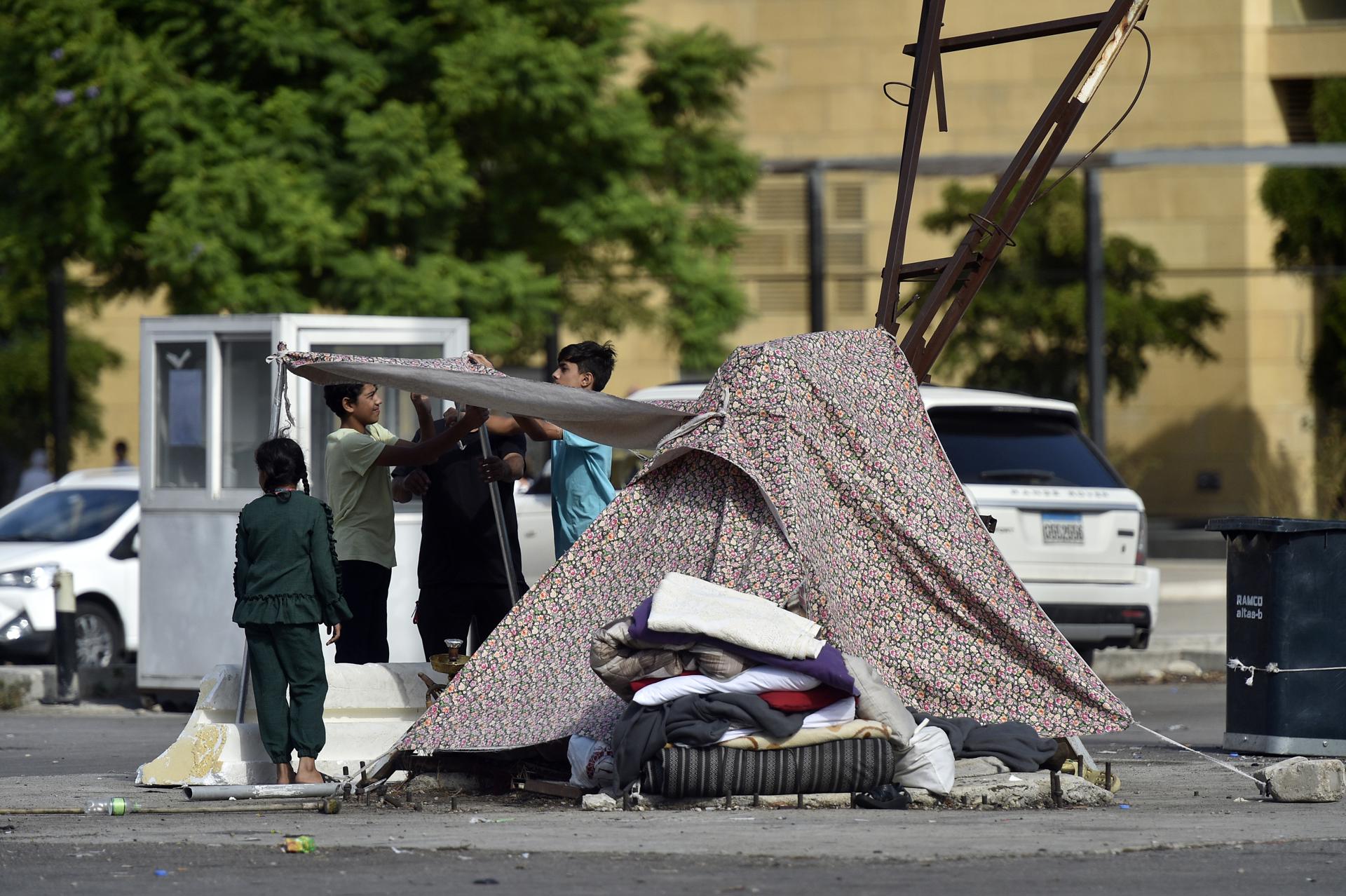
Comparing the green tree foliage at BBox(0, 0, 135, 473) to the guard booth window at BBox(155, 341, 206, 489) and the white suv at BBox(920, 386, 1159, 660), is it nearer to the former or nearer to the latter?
the guard booth window at BBox(155, 341, 206, 489)

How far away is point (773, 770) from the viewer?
24.0 ft

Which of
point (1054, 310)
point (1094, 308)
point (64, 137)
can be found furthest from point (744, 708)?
point (1054, 310)

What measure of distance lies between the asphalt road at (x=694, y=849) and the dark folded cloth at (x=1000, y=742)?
31cm

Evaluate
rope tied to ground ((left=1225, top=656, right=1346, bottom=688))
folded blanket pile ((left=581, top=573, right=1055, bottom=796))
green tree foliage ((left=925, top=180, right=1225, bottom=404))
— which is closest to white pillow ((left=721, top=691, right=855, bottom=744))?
folded blanket pile ((left=581, top=573, right=1055, bottom=796))

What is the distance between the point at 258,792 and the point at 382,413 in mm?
4451

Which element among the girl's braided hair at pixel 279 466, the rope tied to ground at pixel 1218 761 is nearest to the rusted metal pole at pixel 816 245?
the rope tied to ground at pixel 1218 761

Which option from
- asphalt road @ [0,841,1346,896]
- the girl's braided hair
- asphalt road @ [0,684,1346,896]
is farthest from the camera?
the girl's braided hair

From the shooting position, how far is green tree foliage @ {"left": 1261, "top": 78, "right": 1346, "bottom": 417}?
26.9m

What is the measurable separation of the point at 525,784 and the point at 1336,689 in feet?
12.7

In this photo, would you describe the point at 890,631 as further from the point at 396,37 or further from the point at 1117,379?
the point at 1117,379

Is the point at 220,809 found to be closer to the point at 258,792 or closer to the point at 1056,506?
the point at 258,792

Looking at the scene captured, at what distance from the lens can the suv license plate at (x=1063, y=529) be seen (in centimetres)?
1248

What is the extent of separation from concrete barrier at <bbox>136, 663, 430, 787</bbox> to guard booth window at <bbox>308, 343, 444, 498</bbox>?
2746 millimetres

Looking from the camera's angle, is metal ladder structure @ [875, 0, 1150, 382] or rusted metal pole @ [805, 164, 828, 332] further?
rusted metal pole @ [805, 164, 828, 332]
